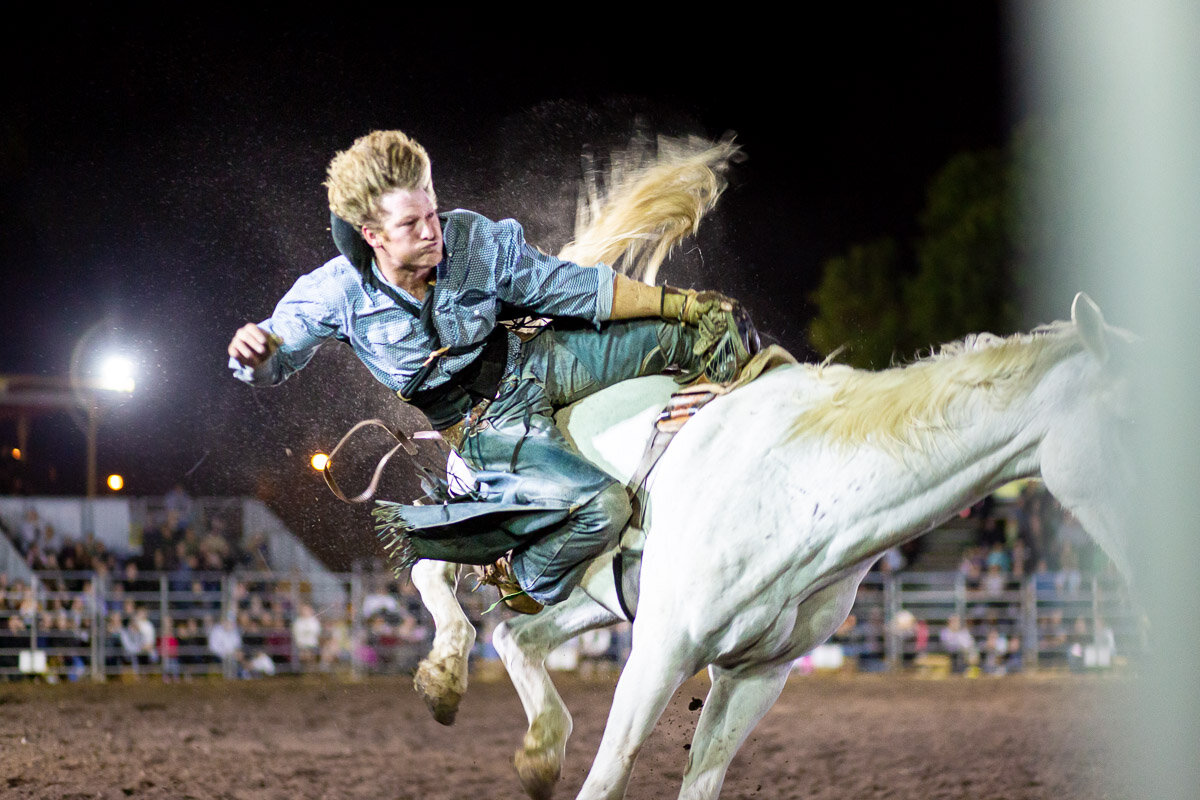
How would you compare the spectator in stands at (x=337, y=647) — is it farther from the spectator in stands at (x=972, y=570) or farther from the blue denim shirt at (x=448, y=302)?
the blue denim shirt at (x=448, y=302)

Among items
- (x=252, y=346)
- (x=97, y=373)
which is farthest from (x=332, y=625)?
(x=252, y=346)

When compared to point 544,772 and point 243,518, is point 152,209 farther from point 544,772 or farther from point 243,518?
point 243,518

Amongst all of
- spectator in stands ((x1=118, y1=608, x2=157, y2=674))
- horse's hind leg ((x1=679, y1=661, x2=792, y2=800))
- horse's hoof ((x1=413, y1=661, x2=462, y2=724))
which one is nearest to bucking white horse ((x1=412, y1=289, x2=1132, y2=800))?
horse's hind leg ((x1=679, y1=661, x2=792, y2=800))

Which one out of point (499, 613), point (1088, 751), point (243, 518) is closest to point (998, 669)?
point (499, 613)

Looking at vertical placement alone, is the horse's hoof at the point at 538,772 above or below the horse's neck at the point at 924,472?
below

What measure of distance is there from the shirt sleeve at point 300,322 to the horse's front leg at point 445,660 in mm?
842

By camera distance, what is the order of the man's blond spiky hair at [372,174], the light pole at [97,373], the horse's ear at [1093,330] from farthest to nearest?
1. the light pole at [97,373]
2. the man's blond spiky hair at [372,174]
3. the horse's ear at [1093,330]

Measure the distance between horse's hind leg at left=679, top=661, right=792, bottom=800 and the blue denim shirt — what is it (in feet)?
3.27

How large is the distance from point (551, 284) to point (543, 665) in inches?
46.0

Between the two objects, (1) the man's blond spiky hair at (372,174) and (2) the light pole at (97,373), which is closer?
(1) the man's blond spiky hair at (372,174)

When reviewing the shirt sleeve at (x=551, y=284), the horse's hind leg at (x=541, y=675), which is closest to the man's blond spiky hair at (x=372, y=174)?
the shirt sleeve at (x=551, y=284)

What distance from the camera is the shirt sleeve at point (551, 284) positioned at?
306cm

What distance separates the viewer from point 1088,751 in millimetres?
6402

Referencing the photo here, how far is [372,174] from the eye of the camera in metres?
2.91
